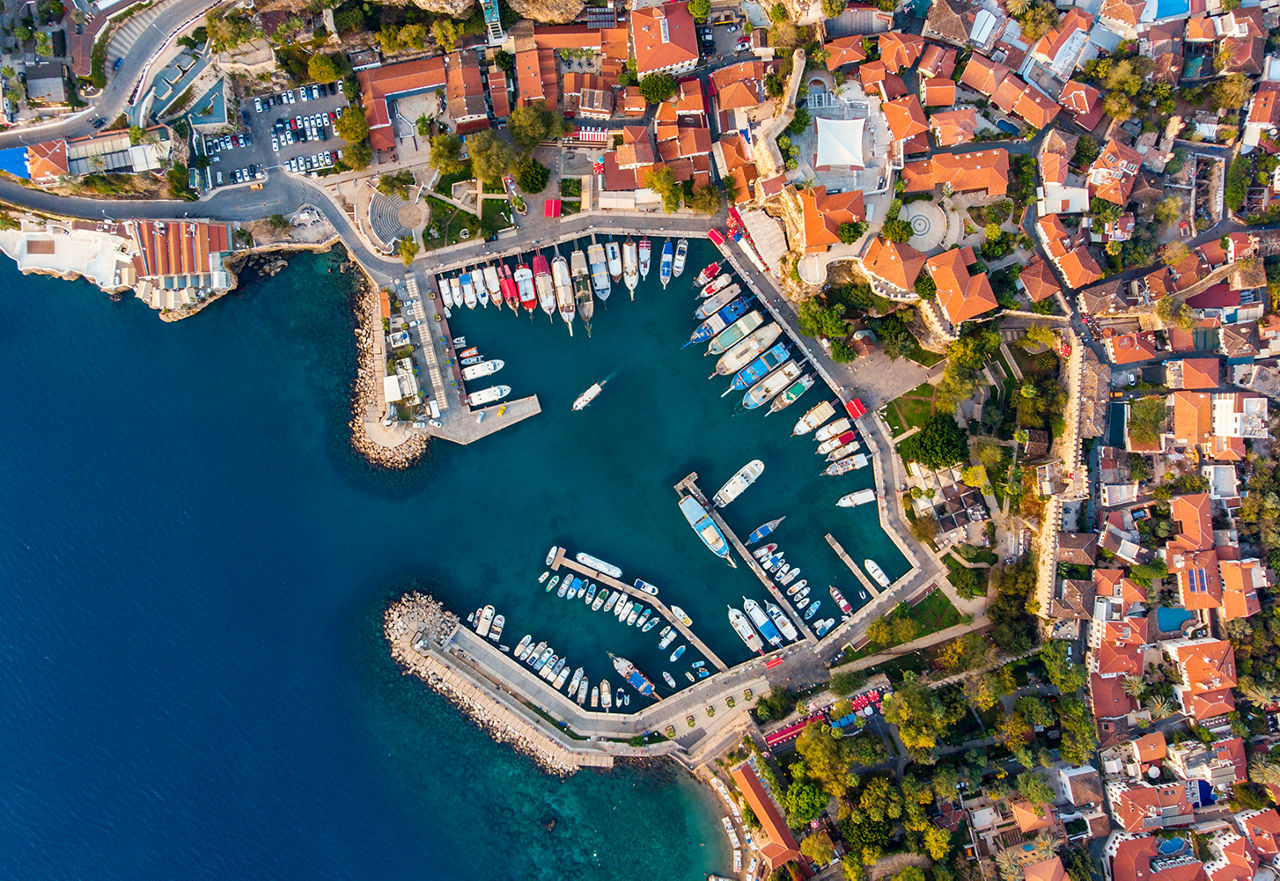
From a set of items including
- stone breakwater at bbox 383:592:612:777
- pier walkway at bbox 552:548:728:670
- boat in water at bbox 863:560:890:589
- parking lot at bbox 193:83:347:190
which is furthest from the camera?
pier walkway at bbox 552:548:728:670

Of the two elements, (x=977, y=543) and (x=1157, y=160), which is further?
(x=977, y=543)

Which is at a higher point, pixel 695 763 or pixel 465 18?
pixel 465 18

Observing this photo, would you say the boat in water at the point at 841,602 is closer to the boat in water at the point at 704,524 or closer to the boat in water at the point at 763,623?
the boat in water at the point at 763,623

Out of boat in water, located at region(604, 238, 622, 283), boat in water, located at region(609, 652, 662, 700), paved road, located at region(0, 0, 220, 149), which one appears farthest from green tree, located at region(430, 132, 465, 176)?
boat in water, located at region(609, 652, 662, 700)

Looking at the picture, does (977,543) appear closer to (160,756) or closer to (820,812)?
(820,812)

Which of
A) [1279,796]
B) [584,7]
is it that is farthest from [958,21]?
[1279,796]

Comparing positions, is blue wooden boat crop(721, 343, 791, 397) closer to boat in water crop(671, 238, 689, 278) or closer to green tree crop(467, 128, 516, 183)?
boat in water crop(671, 238, 689, 278)

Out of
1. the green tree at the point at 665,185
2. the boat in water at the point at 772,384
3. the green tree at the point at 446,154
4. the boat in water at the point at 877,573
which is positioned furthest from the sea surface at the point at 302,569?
the green tree at the point at 446,154

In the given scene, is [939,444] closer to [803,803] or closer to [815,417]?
[815,417]
